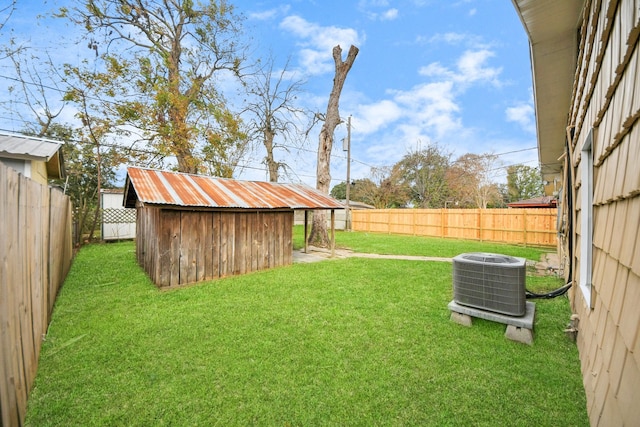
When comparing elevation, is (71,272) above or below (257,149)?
below

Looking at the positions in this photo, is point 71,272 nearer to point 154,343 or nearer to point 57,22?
point 154,343

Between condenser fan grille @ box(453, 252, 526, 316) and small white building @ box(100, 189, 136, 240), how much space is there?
13.9 m

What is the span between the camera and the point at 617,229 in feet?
4.70

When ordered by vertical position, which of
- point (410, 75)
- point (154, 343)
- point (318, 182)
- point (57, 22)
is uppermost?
point (410, 75)

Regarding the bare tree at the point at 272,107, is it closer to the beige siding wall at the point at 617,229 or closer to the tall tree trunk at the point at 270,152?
the tall tree trunk at the point at 270,152

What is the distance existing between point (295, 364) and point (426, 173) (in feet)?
94.9

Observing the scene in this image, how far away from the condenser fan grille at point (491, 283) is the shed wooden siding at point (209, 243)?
15.4 ft

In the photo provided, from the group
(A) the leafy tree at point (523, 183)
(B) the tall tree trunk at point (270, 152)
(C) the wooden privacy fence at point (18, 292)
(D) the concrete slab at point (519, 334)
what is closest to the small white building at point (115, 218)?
(B) the tall tree trunk at point (270, 152)

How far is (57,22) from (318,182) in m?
13.5

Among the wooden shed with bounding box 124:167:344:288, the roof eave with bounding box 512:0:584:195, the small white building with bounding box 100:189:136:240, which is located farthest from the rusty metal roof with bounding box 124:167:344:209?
the roof eave with bounding box 512:0:584:195

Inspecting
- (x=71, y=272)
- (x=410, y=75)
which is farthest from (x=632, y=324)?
(x=410, y=75)

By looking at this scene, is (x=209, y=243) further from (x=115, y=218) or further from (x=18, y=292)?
(x=115, y=218)

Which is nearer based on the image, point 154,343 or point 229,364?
point 229,364

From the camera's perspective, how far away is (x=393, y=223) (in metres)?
16.8
